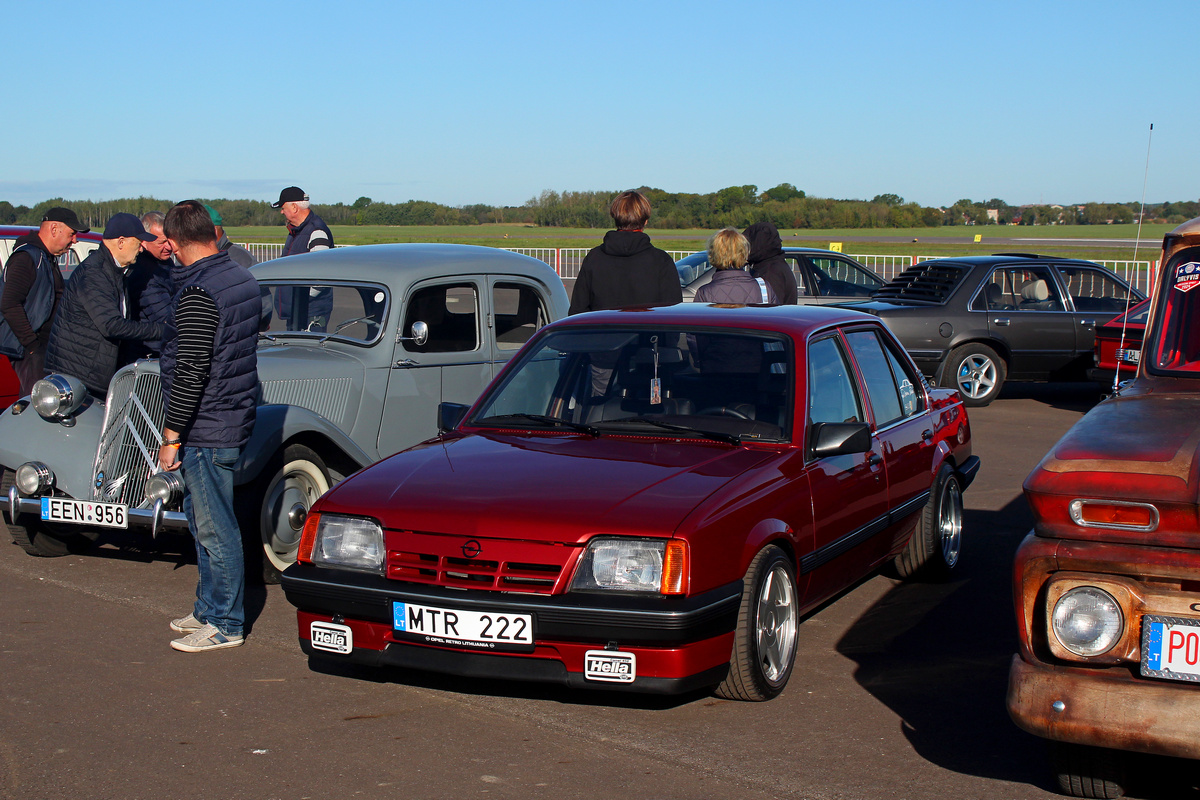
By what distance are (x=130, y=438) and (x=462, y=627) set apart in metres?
3.25

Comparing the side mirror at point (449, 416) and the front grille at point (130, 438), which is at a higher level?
the side mirror at point (449, 416)

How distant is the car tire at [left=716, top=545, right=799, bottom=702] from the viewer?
14.4ft

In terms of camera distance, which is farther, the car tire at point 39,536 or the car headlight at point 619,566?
the car tire at point 39,536

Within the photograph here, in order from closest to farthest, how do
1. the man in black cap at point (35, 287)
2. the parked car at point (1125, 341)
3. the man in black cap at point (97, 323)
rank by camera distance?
the man in black cap at point (97, 323) → the man in black cap at point (35, 287) → the parked car at point (1125, 341)

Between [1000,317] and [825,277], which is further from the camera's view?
[825,277]

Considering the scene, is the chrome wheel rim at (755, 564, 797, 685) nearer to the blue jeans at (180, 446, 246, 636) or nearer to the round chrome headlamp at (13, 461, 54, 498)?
the blue jeans at (180, 446, 246, 636)

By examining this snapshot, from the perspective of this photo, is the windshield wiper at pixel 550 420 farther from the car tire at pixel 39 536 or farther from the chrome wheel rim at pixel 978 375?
the chrome wheel rim at pixel 978 375

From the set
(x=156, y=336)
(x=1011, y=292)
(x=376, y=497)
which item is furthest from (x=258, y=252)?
(x=376, y=497)

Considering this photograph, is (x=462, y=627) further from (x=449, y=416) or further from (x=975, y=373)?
(x=975, y=373)

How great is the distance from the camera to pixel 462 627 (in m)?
4.20

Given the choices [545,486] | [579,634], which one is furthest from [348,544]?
[579,634]

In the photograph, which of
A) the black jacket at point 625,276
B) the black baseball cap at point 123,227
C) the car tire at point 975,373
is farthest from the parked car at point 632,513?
the car tire at point 975,373

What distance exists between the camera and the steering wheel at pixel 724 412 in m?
5.18

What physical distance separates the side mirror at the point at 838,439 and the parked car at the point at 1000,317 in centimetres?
890
